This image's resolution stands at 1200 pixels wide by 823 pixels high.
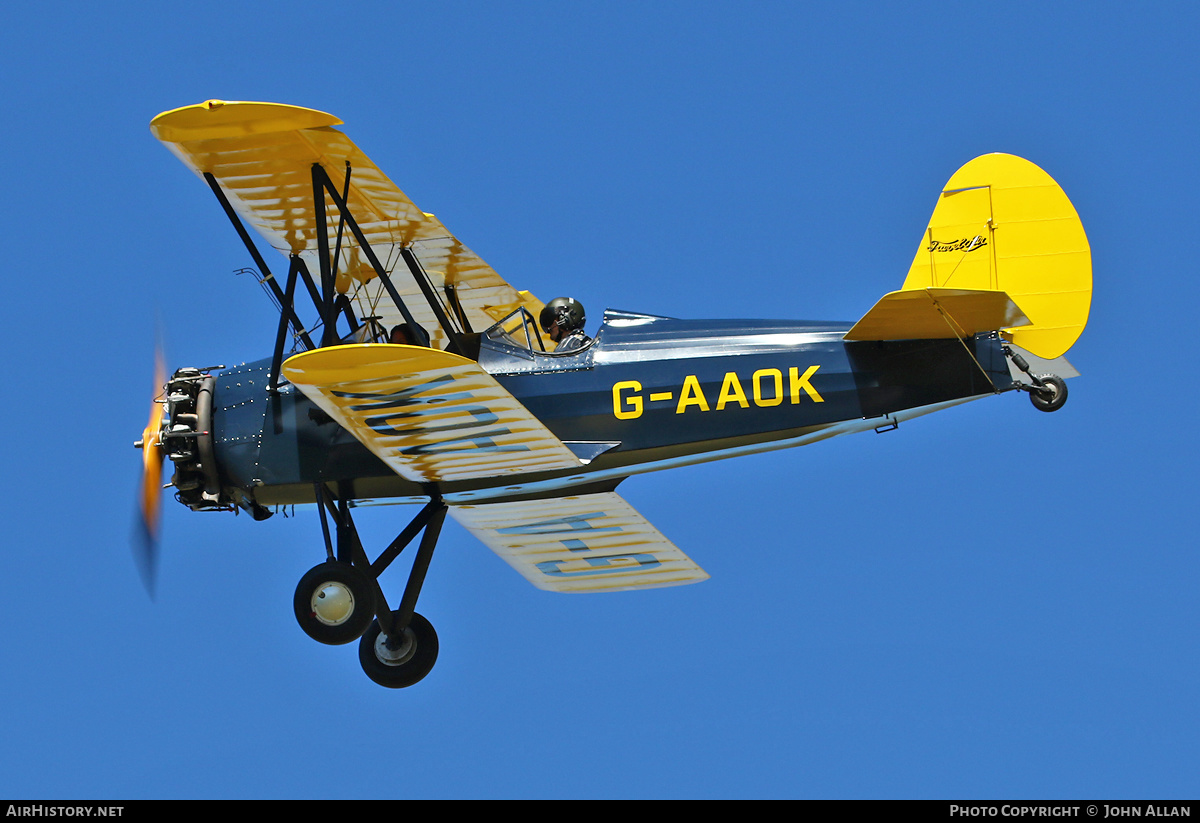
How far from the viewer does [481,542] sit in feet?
50.3

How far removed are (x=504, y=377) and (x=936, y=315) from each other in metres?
3.18

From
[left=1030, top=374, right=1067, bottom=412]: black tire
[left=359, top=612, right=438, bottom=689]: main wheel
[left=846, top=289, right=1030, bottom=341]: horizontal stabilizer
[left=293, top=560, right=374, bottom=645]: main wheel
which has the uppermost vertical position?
[left=846, top=289, right=1030, bottom=341]: horizontal stabilizer

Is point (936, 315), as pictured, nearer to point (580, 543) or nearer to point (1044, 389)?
point (1044, 389)

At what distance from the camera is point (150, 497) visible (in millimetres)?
13453

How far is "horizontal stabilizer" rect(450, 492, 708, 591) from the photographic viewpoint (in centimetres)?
1441

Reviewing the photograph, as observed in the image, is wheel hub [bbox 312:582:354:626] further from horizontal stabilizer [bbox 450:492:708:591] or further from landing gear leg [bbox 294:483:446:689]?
horizontal stabilizer [bbox 450:492:708:591]

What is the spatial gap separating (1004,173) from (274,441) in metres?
5.88

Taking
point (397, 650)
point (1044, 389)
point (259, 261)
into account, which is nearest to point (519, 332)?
point (259, 261)

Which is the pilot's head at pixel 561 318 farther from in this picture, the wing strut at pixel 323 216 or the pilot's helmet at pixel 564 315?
the wing strut at pixel 323 216

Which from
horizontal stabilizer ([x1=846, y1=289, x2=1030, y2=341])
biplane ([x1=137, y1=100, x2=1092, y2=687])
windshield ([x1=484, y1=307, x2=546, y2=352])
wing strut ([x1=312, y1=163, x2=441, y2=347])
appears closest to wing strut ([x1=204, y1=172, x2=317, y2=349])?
biplane ([x1=137, y1=100, x2=1092, y2=687])

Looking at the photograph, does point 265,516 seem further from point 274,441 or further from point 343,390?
point 343,390

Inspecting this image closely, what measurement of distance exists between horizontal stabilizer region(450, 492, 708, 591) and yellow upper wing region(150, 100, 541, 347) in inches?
64.5

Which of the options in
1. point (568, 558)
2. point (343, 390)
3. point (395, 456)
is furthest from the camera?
point (568, 558)
